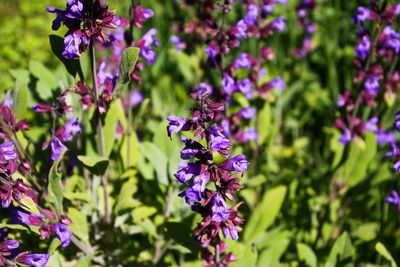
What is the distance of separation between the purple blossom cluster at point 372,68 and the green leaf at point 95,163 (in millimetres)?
1827

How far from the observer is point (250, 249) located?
2762 mm

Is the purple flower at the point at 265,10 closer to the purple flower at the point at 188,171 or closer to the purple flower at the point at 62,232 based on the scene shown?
the purple flower at the point at 188,171

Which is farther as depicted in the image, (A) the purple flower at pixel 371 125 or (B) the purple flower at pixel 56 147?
(A) the purple flower at pixel 371 125

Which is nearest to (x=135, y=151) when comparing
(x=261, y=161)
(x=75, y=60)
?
(x=75, y=60)

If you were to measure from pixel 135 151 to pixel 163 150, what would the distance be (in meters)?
0.23

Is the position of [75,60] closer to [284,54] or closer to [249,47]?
[249,47]

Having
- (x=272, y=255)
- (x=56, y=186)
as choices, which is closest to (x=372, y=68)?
(x=272, y=255)

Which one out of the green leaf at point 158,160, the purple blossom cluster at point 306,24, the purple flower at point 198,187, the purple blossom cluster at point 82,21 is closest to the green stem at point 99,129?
the purple blossom cluster at point 82,21

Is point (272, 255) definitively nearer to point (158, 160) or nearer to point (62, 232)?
point (158, 160)

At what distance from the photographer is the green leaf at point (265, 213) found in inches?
139

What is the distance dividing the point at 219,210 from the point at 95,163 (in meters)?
0.84

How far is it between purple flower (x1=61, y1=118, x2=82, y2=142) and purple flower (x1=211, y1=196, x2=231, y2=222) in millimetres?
1021

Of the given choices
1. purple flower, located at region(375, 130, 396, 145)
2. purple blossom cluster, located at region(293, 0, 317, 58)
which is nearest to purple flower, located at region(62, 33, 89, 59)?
purple flower, located at region(375, 130, 396, 145)

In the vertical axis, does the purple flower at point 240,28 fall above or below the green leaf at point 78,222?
above
